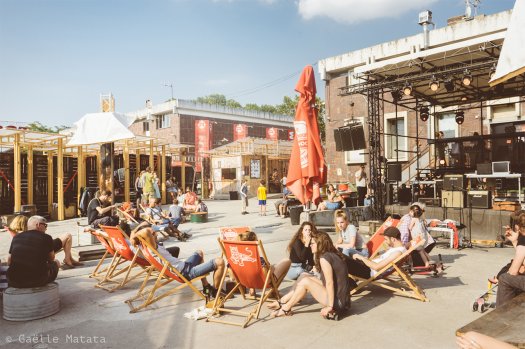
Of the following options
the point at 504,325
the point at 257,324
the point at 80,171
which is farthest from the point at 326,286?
the point at 80,171

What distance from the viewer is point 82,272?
22.7 feet

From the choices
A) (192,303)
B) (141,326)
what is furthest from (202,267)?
(141,326)

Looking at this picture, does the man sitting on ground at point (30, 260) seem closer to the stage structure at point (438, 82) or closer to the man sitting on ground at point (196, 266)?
the man sitting on ground at point (196, 266)

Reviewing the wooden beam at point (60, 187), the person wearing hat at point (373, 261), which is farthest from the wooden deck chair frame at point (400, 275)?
the wooden beam at point (60, 187)

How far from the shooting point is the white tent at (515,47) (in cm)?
238

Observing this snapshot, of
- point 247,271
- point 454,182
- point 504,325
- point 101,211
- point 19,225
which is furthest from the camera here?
point 454,182

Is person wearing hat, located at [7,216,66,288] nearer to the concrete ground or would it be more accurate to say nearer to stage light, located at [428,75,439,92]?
the concrete ground

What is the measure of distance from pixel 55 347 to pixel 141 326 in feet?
2.80

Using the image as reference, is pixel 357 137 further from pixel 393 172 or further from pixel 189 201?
pixel 189 201

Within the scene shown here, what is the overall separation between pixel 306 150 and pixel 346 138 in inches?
350

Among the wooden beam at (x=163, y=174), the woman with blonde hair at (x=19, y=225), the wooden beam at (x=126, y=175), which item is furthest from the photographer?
the wooden beam at (x=163, y=174)

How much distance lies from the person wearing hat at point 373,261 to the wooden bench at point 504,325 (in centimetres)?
192

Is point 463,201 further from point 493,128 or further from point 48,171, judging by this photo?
point 48,171

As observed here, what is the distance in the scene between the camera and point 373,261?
5.20 m
